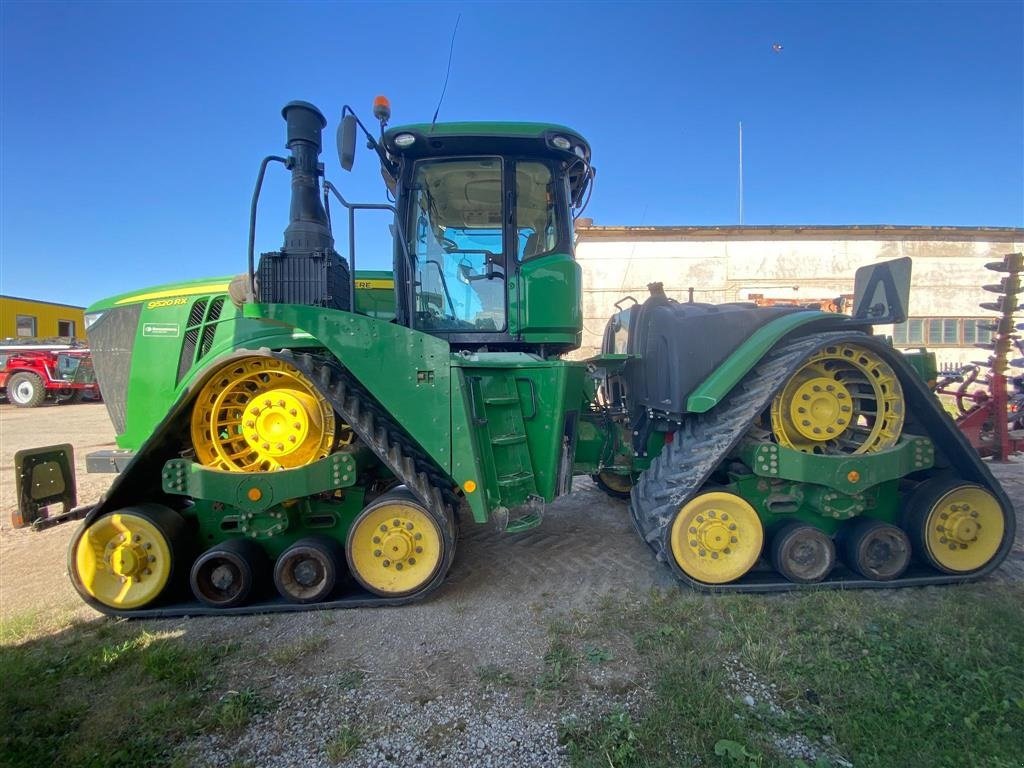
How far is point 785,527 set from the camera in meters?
3.19

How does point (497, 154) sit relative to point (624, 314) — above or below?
above

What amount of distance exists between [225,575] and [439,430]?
154 centimetres

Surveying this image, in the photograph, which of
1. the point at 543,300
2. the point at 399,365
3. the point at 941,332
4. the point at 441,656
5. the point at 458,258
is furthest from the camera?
the point at 941,332

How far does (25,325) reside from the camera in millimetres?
26078

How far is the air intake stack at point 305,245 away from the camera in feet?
10.1

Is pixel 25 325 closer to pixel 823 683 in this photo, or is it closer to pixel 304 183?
pixel 304 183

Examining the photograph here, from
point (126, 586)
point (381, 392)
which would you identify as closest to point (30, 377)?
point (126, 586)

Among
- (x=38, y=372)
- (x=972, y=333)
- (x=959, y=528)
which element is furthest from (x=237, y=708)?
(x=972, y=333)

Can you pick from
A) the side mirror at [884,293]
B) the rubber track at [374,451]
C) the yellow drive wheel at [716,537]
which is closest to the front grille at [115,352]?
the rubber track at [374,451]

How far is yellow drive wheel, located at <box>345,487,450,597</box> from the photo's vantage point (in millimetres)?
3023

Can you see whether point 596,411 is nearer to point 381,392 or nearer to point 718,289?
point 381,392

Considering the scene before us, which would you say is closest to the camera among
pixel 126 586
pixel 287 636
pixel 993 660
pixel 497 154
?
pixel 993 660

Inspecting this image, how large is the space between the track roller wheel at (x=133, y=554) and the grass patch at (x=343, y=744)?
5.44 feet

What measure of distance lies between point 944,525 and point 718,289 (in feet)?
48.3
